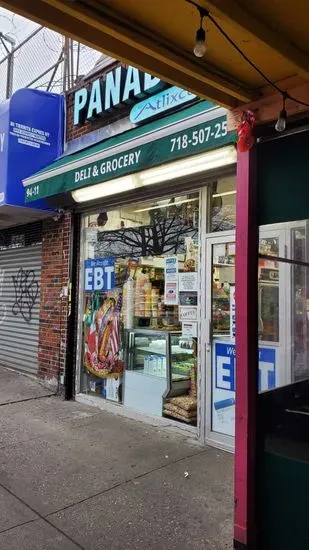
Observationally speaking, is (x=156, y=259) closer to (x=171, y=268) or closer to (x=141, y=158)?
(x=171, y=268)

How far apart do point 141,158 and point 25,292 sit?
455cm

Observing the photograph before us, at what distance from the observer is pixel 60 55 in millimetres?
8586

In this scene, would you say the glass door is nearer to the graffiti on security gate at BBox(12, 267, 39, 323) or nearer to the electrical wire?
the electrical wire

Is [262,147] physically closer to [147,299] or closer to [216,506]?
[216,506]

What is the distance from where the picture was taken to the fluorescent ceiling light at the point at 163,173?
4.40 metres

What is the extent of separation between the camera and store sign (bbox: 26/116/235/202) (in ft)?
13.3

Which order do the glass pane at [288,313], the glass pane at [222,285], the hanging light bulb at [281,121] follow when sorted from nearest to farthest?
1. the hanging light bulb at [281,121]
2. the glass pane at [288,313]
3. the glass pane at [222,285]

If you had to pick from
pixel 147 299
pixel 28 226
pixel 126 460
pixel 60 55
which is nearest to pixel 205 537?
pixel 126 460

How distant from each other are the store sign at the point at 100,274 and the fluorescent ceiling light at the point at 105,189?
0.95 m

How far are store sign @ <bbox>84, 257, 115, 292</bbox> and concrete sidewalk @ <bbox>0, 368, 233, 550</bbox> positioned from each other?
5.88 ft

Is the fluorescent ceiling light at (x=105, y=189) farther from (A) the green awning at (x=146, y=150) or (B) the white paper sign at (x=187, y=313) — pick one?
(B) the white paper sign at (x=187, y=313)

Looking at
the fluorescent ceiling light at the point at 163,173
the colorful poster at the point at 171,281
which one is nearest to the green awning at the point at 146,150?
the fluorescent ceiling light at the point at 163,173

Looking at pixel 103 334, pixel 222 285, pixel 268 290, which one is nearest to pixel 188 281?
pixel 222 285

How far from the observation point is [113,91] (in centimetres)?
638
